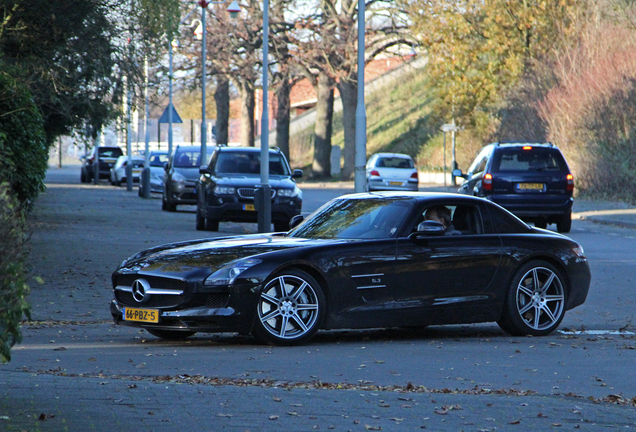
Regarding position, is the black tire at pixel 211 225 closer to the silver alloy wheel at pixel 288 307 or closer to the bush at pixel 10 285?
the silver alloy wheel at pixel 288 307

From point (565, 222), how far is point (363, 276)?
15195mm

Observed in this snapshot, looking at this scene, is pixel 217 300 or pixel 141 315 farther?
pixel 141 315

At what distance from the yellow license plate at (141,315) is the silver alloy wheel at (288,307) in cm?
86

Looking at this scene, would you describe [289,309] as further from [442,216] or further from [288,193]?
[288,193]

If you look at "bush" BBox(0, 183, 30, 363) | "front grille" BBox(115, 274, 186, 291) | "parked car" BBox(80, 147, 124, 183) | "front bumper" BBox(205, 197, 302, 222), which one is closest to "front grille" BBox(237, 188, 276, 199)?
"front bumper" BBox(205, 197, 302, 222)

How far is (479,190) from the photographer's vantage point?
2373 centimetres

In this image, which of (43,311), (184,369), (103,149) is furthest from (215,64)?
(184,369)

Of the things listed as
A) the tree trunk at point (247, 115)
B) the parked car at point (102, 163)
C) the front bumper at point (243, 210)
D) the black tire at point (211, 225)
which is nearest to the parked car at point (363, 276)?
the front bumper at point (243, 210)

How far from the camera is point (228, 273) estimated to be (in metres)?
8.70

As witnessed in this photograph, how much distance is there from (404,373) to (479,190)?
53.8ft

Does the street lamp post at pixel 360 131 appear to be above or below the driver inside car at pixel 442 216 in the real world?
above

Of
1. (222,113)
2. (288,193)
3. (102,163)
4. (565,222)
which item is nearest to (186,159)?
(288,193)

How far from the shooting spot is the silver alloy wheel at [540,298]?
10016mm

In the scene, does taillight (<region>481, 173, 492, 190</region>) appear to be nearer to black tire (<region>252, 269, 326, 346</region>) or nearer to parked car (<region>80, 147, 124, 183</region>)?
black tire (<region>252, 269, 326, 346</region>)
